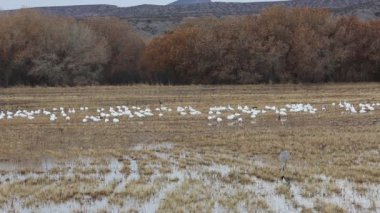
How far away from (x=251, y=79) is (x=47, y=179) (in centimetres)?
4612

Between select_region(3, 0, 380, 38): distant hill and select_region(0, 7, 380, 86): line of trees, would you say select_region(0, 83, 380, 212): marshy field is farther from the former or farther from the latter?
select_region(3, 0, 380, 38): distant hill

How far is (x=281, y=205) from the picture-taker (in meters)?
10.7

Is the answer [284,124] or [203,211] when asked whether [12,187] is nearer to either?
[203,211]

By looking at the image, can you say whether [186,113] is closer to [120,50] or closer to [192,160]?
[192,160]

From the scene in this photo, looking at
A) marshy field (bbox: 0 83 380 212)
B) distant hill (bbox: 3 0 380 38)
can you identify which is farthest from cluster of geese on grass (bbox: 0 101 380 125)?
distant hill (bbox: 3 0 380 38)

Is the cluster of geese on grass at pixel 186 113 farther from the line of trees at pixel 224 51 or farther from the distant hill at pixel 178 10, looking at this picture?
the distant hill at pixel 178 10

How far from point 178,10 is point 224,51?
83364 mm

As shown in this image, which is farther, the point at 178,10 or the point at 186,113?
the point at 178,10

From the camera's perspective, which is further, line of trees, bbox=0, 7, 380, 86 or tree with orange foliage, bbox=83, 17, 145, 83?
tree with orange foliage, bbox=83, 17, 145, 83

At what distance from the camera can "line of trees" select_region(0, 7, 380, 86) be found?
59.0 meters

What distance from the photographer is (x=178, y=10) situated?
14075 centimetres

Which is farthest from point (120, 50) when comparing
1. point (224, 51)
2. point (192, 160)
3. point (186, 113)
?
point (192, 160)

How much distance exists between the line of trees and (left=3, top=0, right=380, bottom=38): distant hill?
44.7 m

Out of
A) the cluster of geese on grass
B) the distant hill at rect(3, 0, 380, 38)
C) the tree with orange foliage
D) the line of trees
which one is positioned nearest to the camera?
the cluster of geese on grass
